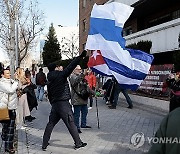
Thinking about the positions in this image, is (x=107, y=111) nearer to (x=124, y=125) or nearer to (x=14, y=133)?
(x=124, y=125)

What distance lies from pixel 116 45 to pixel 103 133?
235 centimetres

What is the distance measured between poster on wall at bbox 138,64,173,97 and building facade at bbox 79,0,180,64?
991 mm

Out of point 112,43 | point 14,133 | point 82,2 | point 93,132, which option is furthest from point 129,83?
point 82,2

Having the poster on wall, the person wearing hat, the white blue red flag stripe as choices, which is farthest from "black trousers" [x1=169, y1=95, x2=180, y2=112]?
the poster on wall

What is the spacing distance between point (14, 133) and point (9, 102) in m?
0.73

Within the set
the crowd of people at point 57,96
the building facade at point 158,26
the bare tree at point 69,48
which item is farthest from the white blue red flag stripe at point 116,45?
the bare tree at point 69,48

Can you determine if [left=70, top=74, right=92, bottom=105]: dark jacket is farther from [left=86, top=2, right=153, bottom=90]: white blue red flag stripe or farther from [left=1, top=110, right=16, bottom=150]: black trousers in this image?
[left=1, top=110, right=16, bottom=150]: black trousers

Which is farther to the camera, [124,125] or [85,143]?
[124,125]

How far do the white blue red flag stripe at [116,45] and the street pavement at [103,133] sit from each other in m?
1.42

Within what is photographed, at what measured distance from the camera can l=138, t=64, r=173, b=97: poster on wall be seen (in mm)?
12781

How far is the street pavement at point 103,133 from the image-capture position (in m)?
6.67

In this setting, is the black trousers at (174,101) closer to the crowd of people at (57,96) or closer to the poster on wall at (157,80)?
the crowd of people at (57,96)

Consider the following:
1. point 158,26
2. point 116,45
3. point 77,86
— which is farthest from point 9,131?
point 158,26

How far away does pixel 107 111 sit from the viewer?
12656 millimetres
